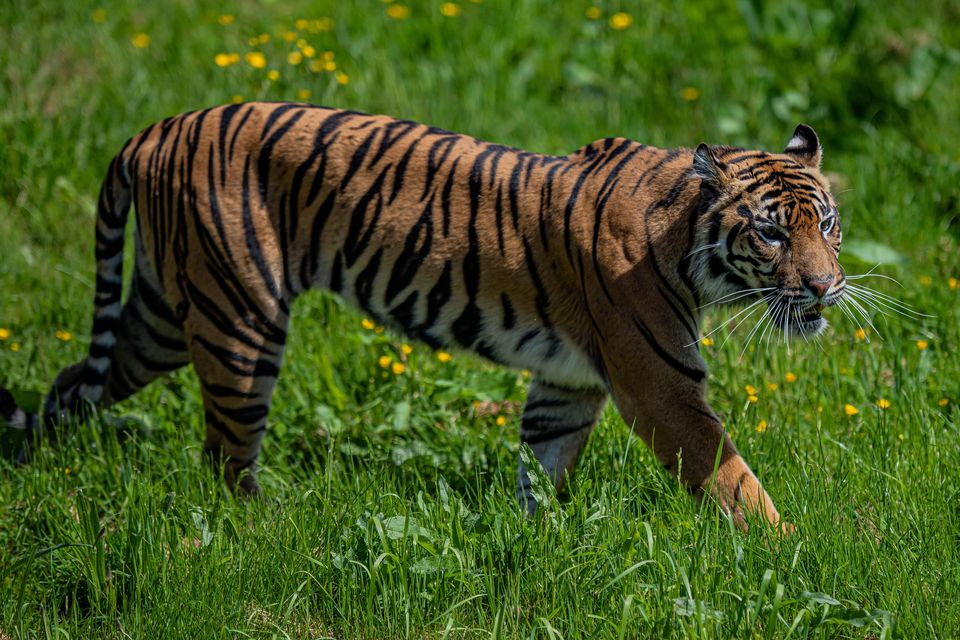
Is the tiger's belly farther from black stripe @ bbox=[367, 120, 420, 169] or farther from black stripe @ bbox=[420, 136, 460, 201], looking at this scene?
black stripe @ bbox=[367, 120, 420, 169]

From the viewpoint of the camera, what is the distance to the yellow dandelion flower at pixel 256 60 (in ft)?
22.9

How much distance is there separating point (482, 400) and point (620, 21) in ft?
12.8

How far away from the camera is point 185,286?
15.0ft

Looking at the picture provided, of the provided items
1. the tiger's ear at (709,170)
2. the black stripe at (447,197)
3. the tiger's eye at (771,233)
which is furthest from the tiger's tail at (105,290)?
the tiger's eye at (771,233)

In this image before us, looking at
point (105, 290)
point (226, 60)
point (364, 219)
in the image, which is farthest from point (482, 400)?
point (226, 60)

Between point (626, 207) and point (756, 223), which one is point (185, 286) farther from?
point (756, 223)

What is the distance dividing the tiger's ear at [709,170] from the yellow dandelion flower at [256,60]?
149 inches

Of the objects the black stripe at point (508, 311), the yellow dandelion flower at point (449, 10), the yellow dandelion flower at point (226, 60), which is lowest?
the black stripe at point (508, 311)

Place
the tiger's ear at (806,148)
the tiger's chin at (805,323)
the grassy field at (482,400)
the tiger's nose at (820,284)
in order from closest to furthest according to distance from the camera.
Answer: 1. the grassy field at (482,400)
2. the tiger's nose at (820,284)
3. the tiger's chin at (805,323)
4. the tiger's ear at (806,148)

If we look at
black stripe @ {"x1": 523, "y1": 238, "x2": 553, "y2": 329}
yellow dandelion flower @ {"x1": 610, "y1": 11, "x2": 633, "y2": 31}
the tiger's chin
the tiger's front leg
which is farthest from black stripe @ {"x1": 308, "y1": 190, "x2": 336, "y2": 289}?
yellow dandelion flower @ {"x1": 610, "y1": 11, "x2": 633, "y2": 31}

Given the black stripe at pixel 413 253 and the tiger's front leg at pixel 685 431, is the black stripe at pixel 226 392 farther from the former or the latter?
the tiger's front leg at pixel 685 431

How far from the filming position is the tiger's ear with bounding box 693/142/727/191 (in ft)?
12.8

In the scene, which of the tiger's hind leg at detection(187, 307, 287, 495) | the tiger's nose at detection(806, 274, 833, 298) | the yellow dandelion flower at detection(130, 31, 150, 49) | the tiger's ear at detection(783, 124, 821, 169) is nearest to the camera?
the tiger's nose at detection(806, 274, 833, 298)

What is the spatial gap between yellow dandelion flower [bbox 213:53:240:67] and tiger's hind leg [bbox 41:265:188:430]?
2465 mm
